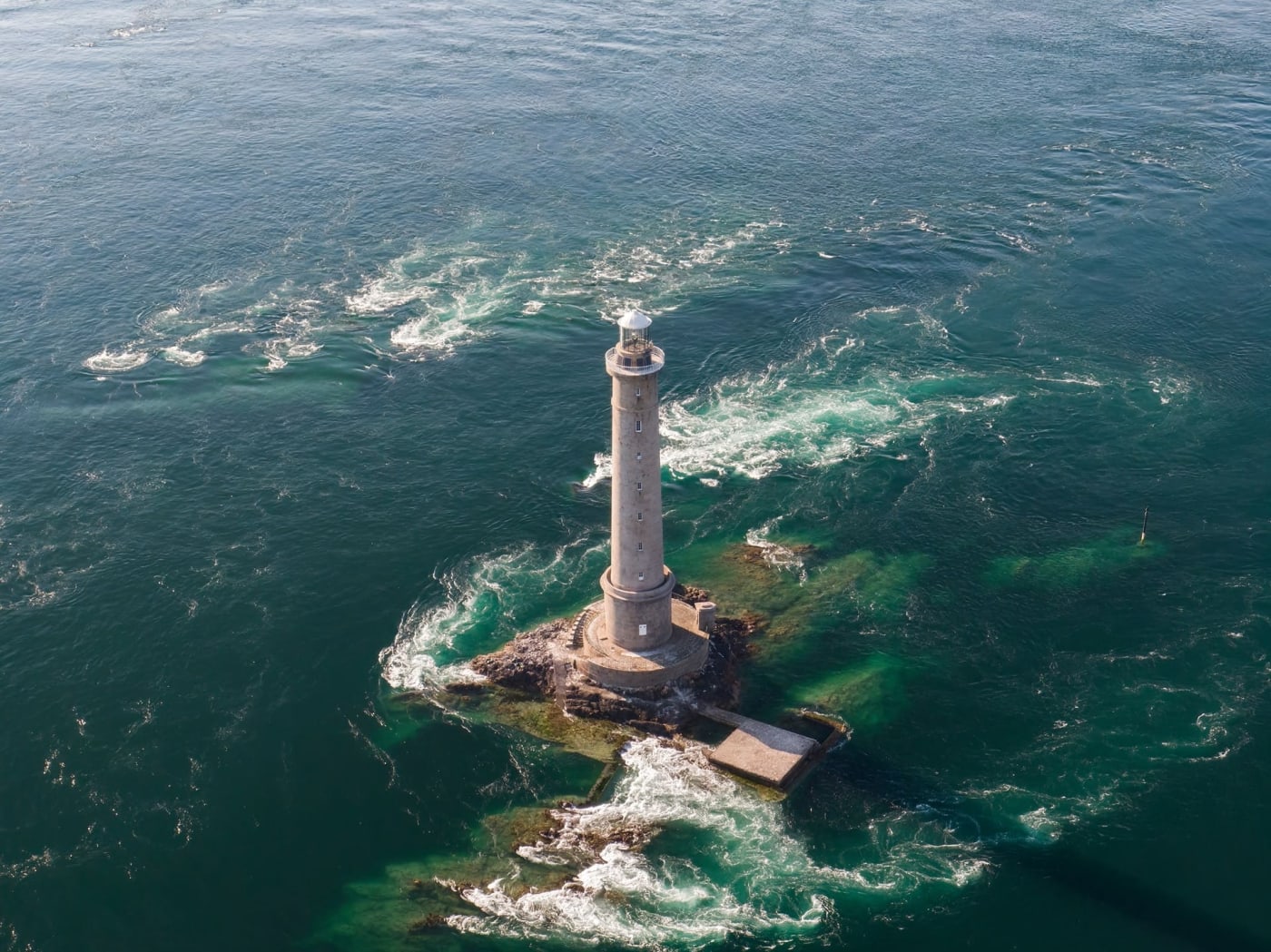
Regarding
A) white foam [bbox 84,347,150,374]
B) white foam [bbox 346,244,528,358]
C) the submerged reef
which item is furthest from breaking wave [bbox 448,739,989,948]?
white foam [bbox 84,347,150,374]

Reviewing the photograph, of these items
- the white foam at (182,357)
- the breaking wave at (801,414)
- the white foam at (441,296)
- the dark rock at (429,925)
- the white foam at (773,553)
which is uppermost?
the white foam at (441,296)

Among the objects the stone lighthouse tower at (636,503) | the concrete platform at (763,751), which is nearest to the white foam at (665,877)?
the concrete platform at (763,751)

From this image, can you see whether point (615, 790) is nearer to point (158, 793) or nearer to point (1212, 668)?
point (158, 793)

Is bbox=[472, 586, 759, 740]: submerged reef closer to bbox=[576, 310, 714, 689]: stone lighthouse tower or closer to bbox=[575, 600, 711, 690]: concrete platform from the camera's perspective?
bbox=[575, 600, 711, 690]: concrete platform

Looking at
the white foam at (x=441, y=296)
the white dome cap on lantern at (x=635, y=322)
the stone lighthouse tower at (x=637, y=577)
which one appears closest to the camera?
the white dome cap on lantern at (x=635, y=322)

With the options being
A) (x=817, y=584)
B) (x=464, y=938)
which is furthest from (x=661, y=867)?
(x=817, y=584)

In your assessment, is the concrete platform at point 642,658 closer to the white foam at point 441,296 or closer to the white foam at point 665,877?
the white foam at point 665,877
